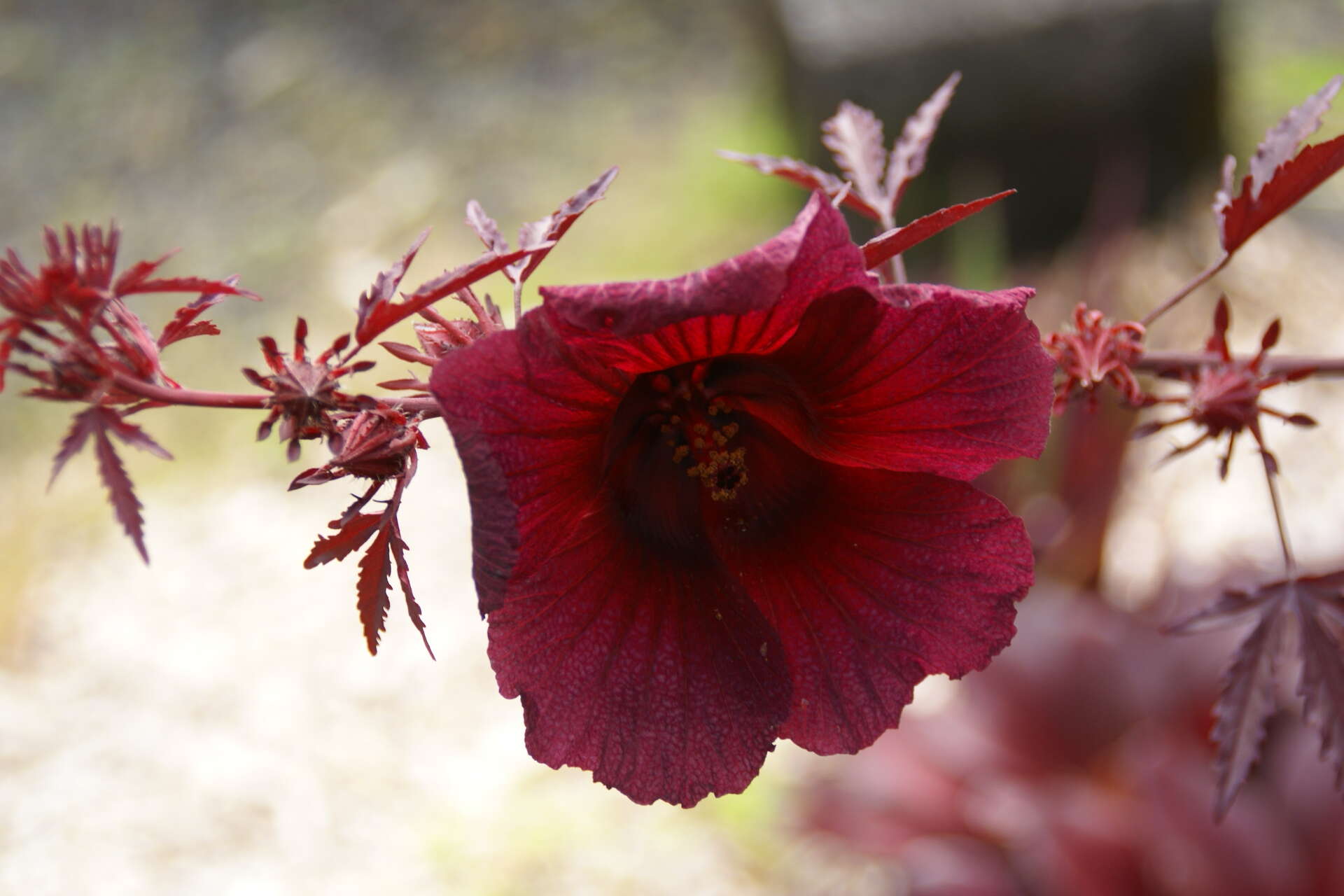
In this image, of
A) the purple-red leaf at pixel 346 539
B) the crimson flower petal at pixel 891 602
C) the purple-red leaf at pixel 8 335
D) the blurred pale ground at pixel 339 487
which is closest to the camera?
the purple-red leaf at pixel 8 335

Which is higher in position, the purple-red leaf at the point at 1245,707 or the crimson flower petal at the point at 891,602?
the crimson flower petal at the point at 891,602

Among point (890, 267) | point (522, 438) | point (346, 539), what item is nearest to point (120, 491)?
point (346, 539)

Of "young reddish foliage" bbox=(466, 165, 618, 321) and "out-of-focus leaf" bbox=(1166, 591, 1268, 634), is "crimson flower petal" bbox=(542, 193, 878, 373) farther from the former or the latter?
"out-of-focus leaf" bbox=(1166, 591, 1268, 634)

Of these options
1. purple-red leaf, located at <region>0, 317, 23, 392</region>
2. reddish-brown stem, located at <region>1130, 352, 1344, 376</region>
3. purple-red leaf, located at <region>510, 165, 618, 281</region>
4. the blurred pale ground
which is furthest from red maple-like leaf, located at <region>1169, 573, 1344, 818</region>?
the blurred pale ground

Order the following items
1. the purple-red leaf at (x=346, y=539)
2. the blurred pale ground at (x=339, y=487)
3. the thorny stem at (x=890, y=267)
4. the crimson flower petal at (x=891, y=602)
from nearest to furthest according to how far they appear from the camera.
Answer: the purple-red leaf at (x=346, y=539), the crimson flower petal at (x=891, y=602), the thorny stem at (x=890, y=267), the blurred pale ground at (x=339, y=487)

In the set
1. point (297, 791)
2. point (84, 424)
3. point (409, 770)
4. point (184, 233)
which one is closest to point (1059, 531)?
point (409, 770)

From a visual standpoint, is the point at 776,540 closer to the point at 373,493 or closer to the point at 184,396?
the point at 373,493

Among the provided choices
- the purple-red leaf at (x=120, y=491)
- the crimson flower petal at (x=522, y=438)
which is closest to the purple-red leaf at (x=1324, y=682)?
the crimson flower petal at (x=522, y=438)

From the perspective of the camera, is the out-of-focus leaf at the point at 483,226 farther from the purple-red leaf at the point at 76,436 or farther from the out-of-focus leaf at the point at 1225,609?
the out-of-focus leaf at the point at 1225,609
